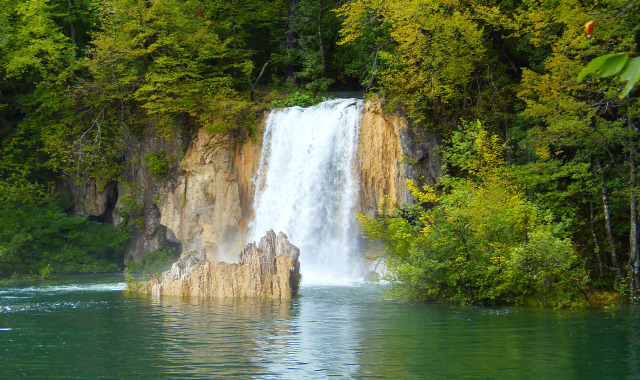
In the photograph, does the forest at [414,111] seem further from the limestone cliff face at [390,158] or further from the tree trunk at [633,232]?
the limestone cliff face at [390,158]

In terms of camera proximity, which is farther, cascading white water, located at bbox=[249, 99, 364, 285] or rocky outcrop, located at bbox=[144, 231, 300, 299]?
cascading white water, located at bbox=[249, 99, 364, 285]

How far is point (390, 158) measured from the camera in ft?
74.8

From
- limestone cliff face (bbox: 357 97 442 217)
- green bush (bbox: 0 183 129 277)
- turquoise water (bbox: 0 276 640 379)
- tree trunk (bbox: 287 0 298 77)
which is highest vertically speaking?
tree trunk (bbox: 287 0 298 77)

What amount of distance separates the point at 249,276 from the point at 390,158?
756 centimetres

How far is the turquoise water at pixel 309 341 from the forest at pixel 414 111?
1916 mm

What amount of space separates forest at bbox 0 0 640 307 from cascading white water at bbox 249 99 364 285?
51.7 inches

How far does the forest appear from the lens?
619 inches

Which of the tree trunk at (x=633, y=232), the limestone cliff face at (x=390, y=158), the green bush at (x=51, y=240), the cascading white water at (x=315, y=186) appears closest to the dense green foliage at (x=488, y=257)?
the tree trunk at (x=633, y=232)

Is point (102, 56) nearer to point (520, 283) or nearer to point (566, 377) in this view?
point (520, 283)

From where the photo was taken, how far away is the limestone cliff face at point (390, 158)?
22.3m

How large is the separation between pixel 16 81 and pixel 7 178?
5.01m

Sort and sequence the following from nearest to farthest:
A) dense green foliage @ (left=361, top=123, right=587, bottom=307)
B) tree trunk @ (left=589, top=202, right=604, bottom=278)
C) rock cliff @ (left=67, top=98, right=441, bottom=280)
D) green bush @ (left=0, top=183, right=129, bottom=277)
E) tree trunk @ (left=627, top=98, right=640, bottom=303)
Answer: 1. dense green foliage @ (left=361, top=123, right=587, bottom=307)
2. tree trunk @ (left=627, top=98, right=640, bottom=303)
3. tree trunk @ (left=589, top=202, right=604, bottom=278)
4. rock cliff @ (left=67, top=98, right=441, bottom=280)
5. green bush @ (left=0, top=183, right=129, bottom=277)

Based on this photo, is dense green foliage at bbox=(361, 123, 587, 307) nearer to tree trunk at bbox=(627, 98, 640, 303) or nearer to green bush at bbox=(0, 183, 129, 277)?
tree trunk at bbox=(627, 98, 640, 303)

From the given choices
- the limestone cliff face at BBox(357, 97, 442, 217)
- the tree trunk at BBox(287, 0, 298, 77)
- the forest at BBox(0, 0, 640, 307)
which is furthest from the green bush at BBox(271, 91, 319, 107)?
the tree trunk at BBox(287, 0, 298, 77)
